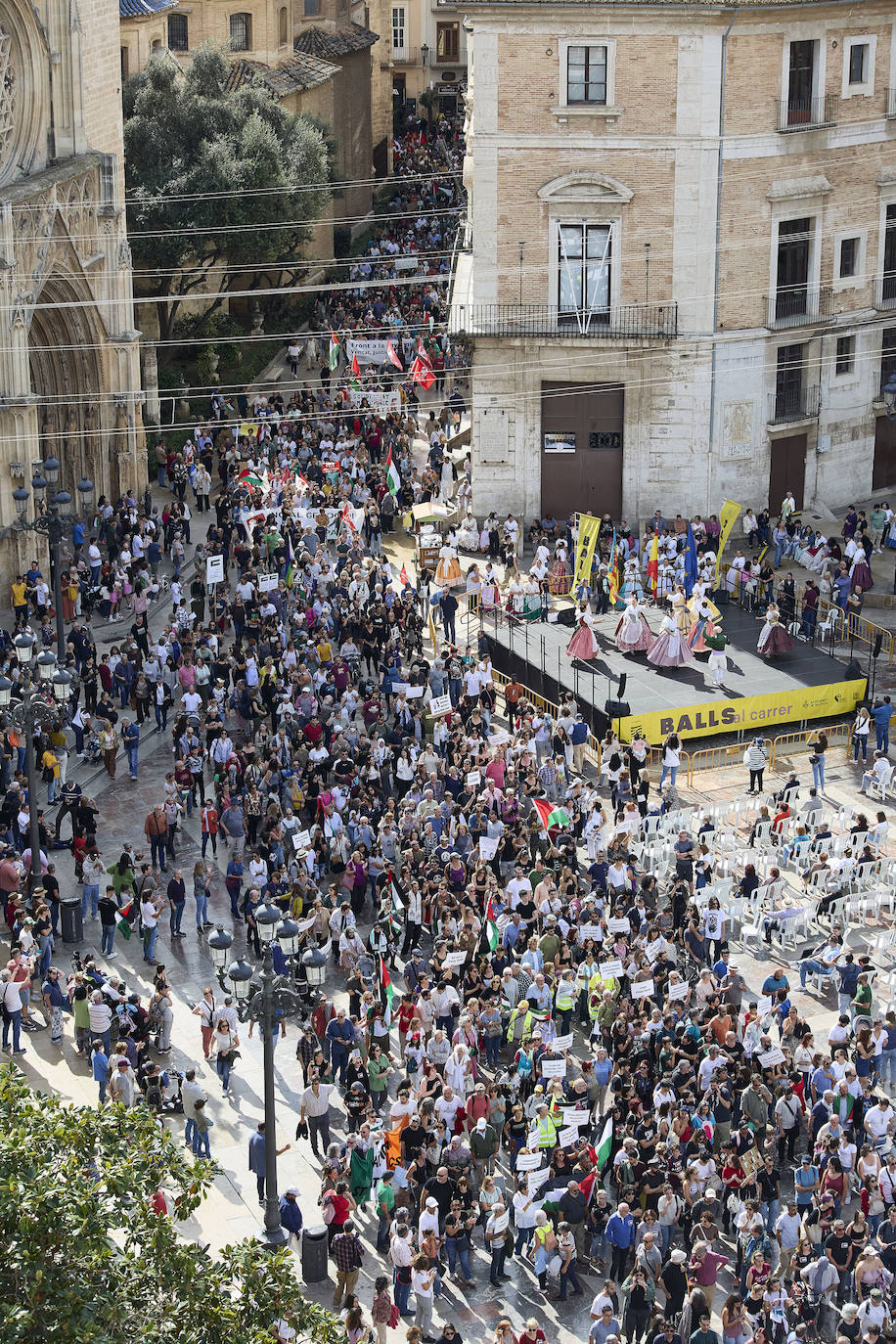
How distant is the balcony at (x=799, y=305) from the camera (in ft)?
162

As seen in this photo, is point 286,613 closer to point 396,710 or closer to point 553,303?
point 396,710

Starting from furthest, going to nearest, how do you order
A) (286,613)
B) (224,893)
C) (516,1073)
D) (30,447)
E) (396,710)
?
(30,447)
(286,613)
(396,710)
(224,893)
(516,1073)

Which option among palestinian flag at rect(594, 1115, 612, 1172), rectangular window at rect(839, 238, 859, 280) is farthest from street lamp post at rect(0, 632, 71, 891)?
rectangular window at rect(839, 238, 859, 280)

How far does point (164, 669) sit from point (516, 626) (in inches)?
277

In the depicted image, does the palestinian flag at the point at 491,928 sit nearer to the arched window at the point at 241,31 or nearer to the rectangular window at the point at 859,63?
the rectangular window at the point at 859,63

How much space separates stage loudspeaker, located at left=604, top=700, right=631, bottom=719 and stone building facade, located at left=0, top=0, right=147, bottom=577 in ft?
46.4

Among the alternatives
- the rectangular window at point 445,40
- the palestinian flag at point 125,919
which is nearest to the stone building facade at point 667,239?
the palestinian flag at point 125,919

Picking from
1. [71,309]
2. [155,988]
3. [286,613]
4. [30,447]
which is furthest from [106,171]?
[155,988]

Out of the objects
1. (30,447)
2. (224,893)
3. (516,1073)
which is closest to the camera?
(516,1073)

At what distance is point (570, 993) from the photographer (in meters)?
28.7

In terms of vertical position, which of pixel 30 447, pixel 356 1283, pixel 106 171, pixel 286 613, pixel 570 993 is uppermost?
pixel 106 171

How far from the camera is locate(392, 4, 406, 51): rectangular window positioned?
10050cm

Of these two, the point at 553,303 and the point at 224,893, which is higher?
the point at 553,303

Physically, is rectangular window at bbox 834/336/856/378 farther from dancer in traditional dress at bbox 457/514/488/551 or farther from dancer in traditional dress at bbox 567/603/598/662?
dancer in traditional dress at bbox 567/603/598/662
